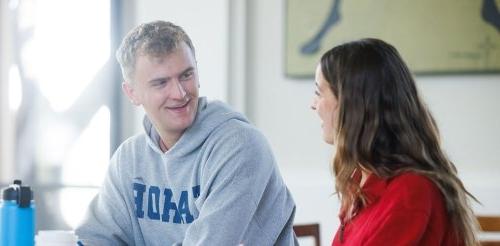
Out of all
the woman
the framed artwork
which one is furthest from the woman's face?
the framed artwork

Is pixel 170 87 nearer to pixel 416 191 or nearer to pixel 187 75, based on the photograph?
pixel 187 75

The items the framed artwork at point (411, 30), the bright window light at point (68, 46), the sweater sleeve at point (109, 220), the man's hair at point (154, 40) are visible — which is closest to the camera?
the man's hair at point (154, 40)

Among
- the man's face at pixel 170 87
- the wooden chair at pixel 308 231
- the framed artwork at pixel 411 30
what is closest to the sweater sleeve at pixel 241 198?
the man's face at pixel 170 87

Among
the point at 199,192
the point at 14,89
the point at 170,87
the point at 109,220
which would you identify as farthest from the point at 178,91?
the point at 14,89

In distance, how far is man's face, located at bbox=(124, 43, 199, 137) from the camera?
6.12ft

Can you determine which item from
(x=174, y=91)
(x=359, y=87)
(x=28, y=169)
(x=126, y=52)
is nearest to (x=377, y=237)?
(x=359, y=87)

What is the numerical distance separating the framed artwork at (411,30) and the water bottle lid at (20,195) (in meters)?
1.71

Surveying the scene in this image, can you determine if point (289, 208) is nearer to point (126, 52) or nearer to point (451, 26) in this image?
point (126, 52)

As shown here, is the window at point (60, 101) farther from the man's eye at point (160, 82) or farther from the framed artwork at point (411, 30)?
the man's eye at point (160, 82)

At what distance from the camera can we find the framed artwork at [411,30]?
120 inches

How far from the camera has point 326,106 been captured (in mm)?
1566

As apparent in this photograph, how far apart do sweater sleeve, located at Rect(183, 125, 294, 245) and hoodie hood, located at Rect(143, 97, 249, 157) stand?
2.2 inches

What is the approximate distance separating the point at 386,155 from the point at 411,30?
1766mm

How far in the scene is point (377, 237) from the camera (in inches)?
55.6
